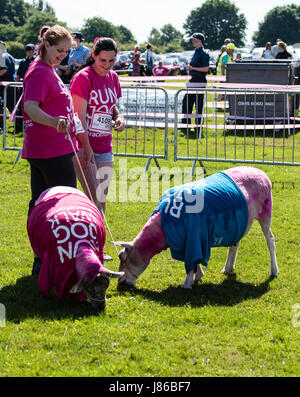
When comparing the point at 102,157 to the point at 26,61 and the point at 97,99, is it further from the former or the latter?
the point at 26,61

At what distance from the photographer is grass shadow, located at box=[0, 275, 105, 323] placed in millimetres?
4770

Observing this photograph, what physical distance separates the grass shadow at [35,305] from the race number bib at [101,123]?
167 cm

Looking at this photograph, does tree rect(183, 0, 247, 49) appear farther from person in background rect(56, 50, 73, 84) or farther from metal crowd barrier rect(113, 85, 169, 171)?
person in background rect(56, 50, 73, 84)

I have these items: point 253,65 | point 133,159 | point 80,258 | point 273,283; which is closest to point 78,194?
point 80,258

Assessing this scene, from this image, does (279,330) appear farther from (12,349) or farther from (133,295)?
(12,349)

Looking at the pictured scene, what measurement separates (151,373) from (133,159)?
7.78 meters

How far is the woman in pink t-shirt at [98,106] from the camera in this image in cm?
583

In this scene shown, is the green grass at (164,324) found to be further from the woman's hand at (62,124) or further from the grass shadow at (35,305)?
the woman's hand at (62,124)

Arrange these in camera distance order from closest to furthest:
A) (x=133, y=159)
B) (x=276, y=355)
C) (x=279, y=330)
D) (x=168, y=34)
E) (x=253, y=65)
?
(x=276, y=355), (x=279, y=330), (x=133, y=159), (x=253, y=65), (x=168, y=34)

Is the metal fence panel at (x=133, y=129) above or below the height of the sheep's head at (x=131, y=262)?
above

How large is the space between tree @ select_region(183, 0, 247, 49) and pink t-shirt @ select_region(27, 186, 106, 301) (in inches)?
5196

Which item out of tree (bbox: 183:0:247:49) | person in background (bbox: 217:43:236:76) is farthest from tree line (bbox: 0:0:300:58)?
person in background (bbox: 217:43:236:76)

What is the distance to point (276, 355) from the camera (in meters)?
4.13

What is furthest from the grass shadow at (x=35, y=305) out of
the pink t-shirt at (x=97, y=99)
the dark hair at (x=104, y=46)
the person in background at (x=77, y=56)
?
the person in background at (x=77, y=56)
